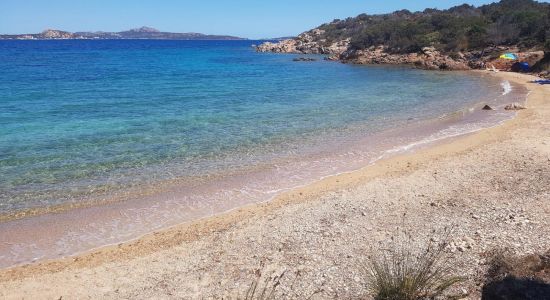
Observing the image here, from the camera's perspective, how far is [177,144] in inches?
640

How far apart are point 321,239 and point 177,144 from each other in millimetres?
9614

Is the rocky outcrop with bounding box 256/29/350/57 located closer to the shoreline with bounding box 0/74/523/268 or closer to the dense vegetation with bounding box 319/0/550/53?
the dense vegetation with bounding box 319/0/550/53

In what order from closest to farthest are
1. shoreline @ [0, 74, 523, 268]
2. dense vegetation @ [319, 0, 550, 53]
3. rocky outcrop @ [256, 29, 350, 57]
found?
shoreline @ [0, 74, 523, 268], dense vegetation @ [319, 0, 550, 53], rocky outcrop @ [256, 29, 350, 57]

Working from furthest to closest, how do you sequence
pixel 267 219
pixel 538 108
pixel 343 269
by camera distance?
pixel 538 108 → pixel 267 219 → pixel 343 269

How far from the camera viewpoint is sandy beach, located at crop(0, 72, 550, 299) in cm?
675

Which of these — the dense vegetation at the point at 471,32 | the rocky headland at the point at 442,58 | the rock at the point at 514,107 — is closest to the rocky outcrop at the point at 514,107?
the rock at the point at 514,107

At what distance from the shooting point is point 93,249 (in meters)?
8.77

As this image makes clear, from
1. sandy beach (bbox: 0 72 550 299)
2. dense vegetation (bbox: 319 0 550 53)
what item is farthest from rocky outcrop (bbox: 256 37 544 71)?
sandy beach (bbox: 0 72 550 299)

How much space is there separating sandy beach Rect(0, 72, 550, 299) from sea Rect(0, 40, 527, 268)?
995 millimetres

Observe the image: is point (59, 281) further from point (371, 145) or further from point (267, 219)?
point (371, 145)

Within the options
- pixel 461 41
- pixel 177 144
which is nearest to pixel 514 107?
pixel 177 144

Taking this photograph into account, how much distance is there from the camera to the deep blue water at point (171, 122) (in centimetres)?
1305

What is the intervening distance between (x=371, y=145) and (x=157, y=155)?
26.9 feet

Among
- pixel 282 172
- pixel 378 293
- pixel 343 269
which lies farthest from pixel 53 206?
pixel 378 293
